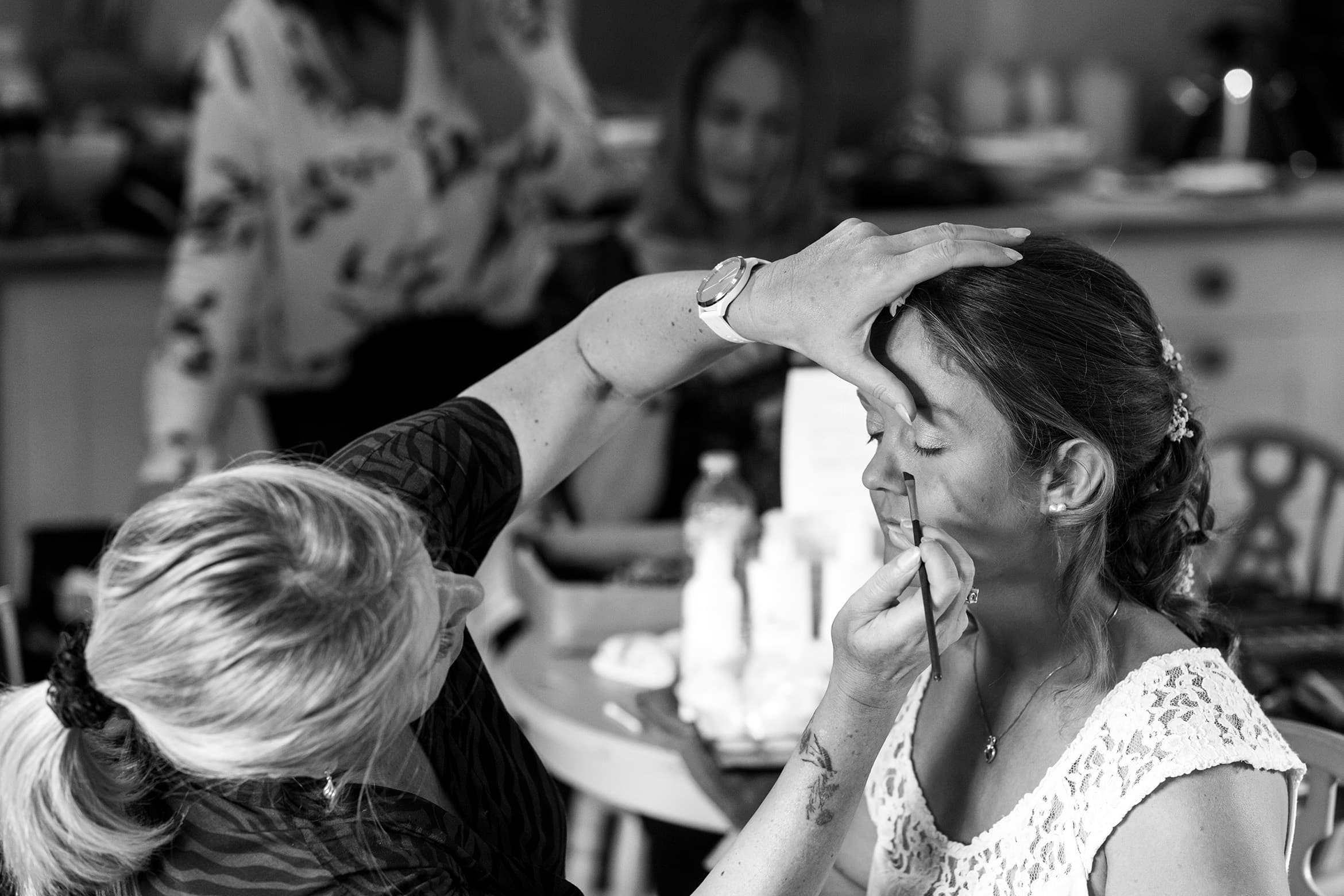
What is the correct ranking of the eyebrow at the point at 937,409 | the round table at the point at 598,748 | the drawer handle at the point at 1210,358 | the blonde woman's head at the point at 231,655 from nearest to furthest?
the blonde woman's head at the point at 231,655 → the eyebrow at the point at 937,409 → the round table at the point at 598,748 → the drawer handle at the point at 1210,358

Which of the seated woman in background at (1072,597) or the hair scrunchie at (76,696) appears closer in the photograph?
the hair scrunchie at (76,696)

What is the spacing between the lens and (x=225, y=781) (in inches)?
40.2

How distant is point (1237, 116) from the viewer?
12.6ft

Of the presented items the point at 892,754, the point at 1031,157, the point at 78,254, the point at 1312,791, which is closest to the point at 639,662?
the point at 892,754

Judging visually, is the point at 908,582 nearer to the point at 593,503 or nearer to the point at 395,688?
the point at 395,688

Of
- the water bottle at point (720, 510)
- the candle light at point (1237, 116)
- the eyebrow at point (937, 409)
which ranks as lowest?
the water bottle at point (720, 510)

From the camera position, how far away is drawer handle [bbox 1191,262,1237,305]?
3459mm

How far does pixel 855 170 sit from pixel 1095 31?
1.09m

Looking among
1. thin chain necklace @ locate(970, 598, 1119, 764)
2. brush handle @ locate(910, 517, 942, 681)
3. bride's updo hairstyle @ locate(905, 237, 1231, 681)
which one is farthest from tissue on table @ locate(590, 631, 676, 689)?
brush handle @ locate(910, 517, 942, 681)

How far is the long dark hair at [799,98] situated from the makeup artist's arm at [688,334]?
0.99m

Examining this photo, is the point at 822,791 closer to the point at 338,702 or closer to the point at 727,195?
the point at 338,702

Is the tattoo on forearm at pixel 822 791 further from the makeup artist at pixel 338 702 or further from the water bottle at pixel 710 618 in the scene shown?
the water bottle at pixel 710 618

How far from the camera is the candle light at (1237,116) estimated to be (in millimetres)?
3832

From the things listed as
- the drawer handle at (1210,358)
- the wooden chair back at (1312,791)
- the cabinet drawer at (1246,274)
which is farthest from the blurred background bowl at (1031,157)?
the wooden chair back at (1312,791)
